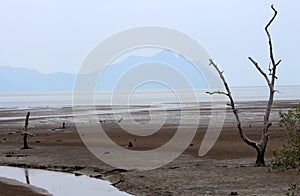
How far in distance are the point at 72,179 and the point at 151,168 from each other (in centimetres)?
393

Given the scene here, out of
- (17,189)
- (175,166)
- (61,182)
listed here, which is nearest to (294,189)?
(175,166)

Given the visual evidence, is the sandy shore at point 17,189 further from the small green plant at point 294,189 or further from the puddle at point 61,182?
the small green plant at point 294,189

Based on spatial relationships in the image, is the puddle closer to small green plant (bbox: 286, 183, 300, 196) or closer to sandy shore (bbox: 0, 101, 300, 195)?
sandy shore (bbox: 0, 101, 300, 195)

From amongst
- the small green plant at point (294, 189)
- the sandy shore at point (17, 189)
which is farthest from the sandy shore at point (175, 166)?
the small green plant at point (294, 189)

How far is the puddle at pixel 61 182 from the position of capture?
19.9 m

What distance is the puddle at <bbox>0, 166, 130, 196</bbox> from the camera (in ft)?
65.4

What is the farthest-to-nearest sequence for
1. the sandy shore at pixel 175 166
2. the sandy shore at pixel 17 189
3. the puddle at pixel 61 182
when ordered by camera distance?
the puddle at pixel 61 182, the sandy shore at pixel 17 189, the sandy shore at pixel 175 166

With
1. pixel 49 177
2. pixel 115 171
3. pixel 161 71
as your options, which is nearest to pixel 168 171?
pixel 115 171

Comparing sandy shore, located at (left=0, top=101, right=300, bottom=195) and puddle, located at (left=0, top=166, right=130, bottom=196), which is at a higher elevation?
sandy shore, located at (left=0, top=101, right=300, bottom=195)

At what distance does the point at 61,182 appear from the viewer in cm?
2223

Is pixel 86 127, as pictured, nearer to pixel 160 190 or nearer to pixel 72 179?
pixel 72 179

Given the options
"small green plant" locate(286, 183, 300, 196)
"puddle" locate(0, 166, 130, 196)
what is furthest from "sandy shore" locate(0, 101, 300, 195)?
"puddle" locate(0, 166, 130, 196)

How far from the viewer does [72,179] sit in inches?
896

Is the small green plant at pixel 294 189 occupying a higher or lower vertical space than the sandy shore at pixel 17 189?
higher
